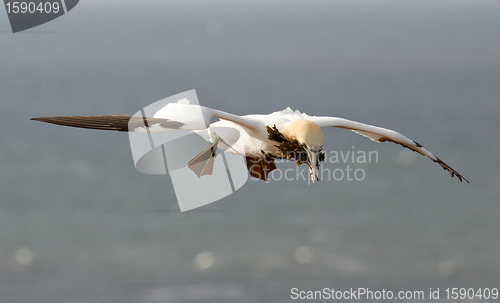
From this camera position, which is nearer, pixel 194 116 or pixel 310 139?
pixel 194 116

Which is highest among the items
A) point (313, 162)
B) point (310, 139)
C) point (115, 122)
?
point (115, 122)

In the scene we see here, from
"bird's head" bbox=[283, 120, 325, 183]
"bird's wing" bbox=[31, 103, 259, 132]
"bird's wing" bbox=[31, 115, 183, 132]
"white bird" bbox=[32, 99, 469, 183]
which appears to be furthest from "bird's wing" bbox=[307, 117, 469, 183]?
"bird's wing" bbox=[31, 115, 183, 132]

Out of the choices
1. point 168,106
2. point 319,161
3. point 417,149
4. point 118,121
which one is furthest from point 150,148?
point 417,149

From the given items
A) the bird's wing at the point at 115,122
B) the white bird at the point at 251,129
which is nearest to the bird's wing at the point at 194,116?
the white bird at the point at 251,129

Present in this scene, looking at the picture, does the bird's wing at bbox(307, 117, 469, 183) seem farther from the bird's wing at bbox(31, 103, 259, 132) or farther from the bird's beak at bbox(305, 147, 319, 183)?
the bird's wing at bbox(31, 103, 259, 132)

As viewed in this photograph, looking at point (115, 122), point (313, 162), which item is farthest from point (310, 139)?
point (115, 122)

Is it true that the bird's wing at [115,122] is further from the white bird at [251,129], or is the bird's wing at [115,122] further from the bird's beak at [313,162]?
the bird's beak at [313,162]

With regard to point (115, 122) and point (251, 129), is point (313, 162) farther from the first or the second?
point (115, 122)
